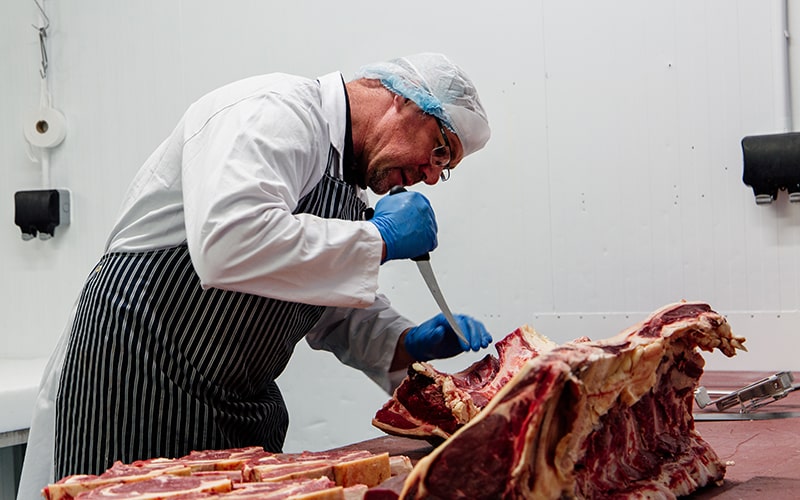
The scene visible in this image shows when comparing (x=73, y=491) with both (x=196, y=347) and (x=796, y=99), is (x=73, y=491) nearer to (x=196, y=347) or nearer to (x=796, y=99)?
(x=196, y=347)

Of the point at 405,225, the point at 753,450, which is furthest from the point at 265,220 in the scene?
the point at 753,450

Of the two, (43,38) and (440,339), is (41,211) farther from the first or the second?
(440,339)

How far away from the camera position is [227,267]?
2.11 meters

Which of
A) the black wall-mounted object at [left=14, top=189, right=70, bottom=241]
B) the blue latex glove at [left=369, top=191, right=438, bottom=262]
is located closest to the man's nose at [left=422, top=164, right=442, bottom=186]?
the blue latex glove at [left=369, top=191, right=438, bottom=262]

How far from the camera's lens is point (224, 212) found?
209cm

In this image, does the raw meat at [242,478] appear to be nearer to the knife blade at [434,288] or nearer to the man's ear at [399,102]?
the knife blade at [434,288]

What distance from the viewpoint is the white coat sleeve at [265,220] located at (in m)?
2.09

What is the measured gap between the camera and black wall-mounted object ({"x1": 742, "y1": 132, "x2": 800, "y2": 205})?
138 inches

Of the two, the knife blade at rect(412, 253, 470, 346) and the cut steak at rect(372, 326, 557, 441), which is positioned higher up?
the knife blade at rect(412, 253, 470, 346)

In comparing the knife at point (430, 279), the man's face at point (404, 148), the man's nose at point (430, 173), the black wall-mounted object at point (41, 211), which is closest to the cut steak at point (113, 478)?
the knife at point (430, 279)

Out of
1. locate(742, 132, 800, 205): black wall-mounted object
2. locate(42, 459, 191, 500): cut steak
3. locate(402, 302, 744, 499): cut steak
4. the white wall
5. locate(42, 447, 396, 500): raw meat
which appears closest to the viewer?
locate(402, 302, 744, 499): cut steak

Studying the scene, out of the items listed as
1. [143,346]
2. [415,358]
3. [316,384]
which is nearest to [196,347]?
[143,346]

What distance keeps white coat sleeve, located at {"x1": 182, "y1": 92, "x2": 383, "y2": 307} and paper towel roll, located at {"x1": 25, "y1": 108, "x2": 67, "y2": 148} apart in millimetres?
2945

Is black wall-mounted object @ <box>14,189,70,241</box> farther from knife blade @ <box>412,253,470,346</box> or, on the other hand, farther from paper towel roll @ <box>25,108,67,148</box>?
knife blade @ <box>412,253,470,346</box>
